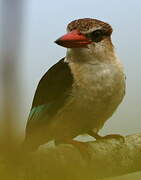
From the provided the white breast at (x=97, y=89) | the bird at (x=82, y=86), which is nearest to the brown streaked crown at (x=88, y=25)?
the bird at (x=82, y=86)

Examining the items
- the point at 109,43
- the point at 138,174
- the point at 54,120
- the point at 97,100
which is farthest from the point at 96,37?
the point at 138,174

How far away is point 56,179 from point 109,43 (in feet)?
5.54

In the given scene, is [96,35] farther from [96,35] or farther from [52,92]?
[52,92]

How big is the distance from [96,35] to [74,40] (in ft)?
0.69

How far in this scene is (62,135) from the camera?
194 cm

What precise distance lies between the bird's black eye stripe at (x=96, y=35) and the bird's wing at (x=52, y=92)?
17 cm

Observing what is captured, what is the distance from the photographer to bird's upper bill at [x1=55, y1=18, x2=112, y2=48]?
6.10 feet

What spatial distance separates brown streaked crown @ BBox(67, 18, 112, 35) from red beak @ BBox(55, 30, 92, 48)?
4 cm

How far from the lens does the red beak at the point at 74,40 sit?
1.74 m

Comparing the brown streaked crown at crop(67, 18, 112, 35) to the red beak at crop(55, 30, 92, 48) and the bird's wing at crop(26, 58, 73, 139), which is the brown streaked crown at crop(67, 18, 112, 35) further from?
the bird's wing at crop(26, 58, 73, 139)

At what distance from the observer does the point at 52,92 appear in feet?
6.70

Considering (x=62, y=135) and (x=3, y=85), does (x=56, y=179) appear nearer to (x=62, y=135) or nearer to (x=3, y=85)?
(x=3, y=85)

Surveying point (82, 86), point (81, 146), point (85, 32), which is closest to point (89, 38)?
point (85, 32)

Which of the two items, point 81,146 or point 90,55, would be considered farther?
point 90,55
